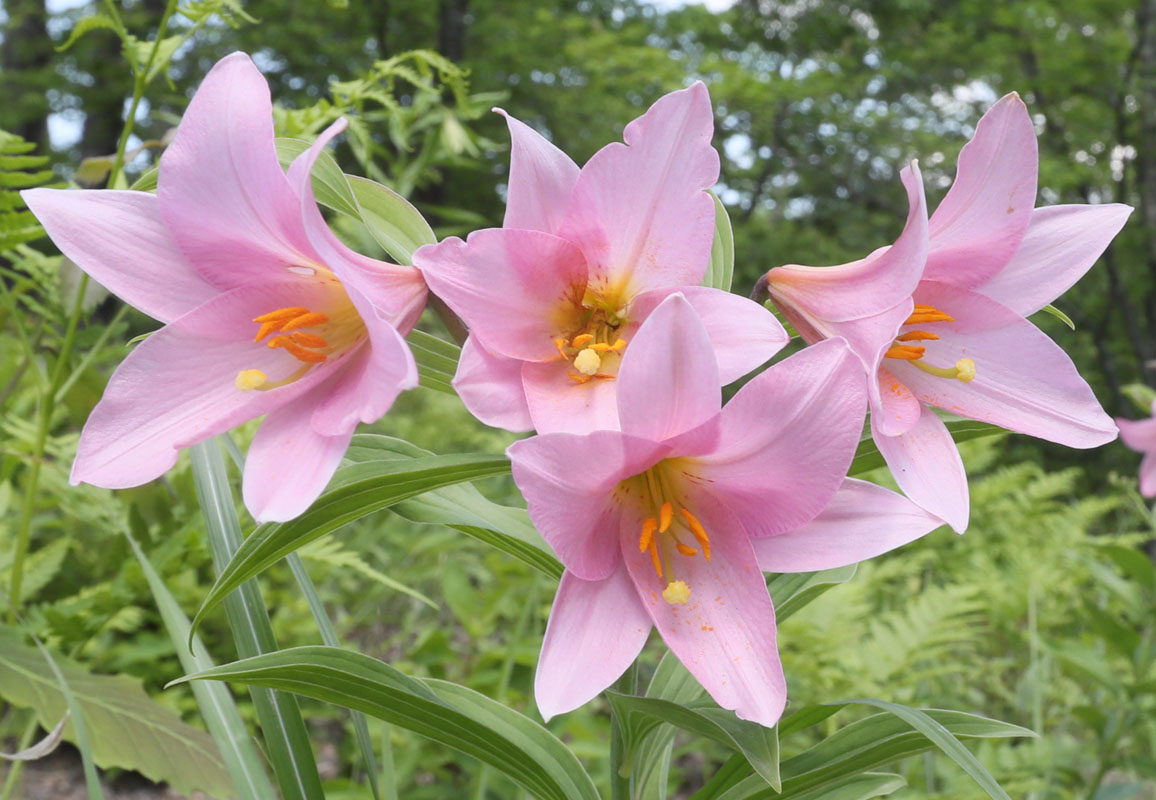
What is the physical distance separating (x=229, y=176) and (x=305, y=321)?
10 cm

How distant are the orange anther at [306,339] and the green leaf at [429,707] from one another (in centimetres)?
20

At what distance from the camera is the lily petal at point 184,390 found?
0.54 m

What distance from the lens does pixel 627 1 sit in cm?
776

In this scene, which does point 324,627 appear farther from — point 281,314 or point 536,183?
point 536,183

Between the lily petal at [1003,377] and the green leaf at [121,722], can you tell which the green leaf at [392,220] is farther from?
the green leaf at [121,722]

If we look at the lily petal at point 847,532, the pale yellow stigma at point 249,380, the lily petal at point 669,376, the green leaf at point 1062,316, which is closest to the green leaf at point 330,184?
the pale yellow stigma at point 249,380

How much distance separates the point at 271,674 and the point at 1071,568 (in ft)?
7.47

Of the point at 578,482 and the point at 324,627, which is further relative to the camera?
the point at 324,627

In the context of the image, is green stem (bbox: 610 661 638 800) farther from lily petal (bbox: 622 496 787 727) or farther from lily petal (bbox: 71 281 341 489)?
lily petal (bbox: 71 281 341 489)

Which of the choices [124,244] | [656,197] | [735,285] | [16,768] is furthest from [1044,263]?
[735,285]

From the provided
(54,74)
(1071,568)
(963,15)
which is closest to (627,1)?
(963,15)

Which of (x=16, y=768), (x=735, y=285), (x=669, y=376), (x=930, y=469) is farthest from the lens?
(x=735, y=285)

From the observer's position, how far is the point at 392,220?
688 mm

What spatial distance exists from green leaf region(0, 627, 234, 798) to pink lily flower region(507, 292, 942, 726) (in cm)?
58
